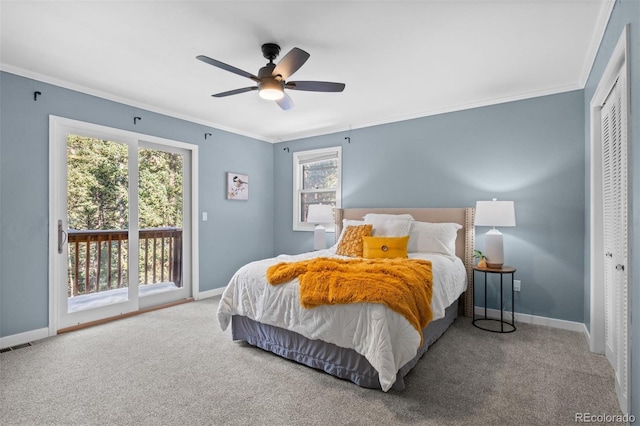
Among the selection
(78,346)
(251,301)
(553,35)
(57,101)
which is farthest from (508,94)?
(78,346)

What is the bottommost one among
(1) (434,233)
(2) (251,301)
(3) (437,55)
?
(2) (251,301)

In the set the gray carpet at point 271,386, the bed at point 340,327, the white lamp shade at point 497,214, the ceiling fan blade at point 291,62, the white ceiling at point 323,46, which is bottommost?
the gray carpet at point 271,386

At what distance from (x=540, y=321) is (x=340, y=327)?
8.37ft

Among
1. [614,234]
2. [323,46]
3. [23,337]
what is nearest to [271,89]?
[323,46]

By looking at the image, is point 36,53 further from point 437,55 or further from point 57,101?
point 437,55

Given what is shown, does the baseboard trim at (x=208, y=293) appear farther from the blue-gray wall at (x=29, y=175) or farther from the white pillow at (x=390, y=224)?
the white pillow at (x=390, y=224)

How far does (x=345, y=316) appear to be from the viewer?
7.29 feet

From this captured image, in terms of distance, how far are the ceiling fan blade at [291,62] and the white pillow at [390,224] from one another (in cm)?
207

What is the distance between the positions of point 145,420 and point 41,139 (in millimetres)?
2858

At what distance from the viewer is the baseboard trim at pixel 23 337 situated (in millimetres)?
2918

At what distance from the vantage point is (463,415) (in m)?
1.89

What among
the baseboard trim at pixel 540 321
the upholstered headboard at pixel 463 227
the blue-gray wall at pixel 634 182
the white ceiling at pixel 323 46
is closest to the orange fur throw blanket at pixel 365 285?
the blue-gray wall at pixel 634 182

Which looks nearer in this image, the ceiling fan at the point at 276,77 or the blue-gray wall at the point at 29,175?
the ceiling fan at the point at 276,77

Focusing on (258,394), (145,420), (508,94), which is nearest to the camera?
(145,420)
